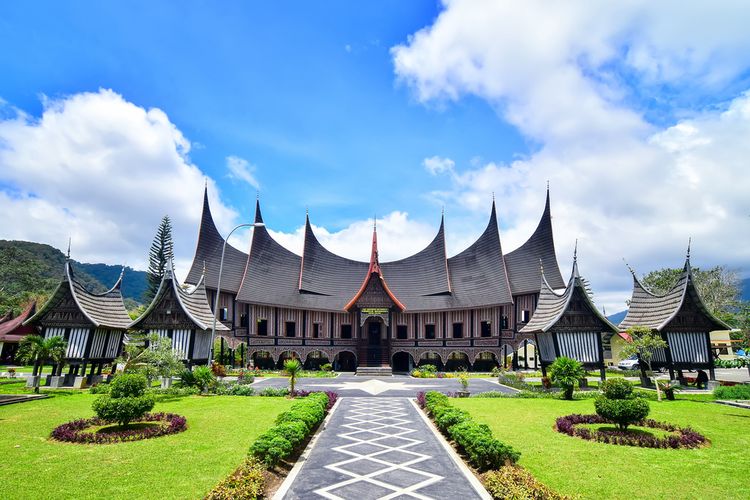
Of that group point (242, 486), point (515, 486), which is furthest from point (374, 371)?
point (242, 486)

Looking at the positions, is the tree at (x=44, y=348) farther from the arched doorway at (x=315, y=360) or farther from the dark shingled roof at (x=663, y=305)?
the dark shingled roof at (x=663, y=305)

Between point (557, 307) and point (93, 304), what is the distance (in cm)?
2504

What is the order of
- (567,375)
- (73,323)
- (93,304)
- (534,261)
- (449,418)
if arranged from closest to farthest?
(449,418), (567,375), (73,323), (93,304), (534,261)

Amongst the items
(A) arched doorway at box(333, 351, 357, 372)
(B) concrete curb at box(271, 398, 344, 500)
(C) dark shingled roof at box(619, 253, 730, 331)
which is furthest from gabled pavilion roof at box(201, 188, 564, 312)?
(B) concrete curb at box(271, 398, 344, 500)

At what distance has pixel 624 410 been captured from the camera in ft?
37.0

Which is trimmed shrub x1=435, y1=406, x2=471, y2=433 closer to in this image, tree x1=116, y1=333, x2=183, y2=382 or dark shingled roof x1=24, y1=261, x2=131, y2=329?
tree x1=116, y1=333, x2=183, y2=382

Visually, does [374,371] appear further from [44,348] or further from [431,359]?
[44,348]

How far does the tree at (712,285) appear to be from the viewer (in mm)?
50938

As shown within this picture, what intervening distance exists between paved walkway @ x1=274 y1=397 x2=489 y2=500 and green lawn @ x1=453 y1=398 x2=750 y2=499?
1643 millimetres

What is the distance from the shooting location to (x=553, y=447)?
33.3 feet

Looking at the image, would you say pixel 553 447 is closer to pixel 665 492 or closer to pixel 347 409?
pixel 665 492

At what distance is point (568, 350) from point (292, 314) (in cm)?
2073

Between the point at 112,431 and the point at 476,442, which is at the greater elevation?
the point at 476,442

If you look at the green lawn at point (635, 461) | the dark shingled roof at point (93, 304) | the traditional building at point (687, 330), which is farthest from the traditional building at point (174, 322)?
the traditional building at point (687, 330)
